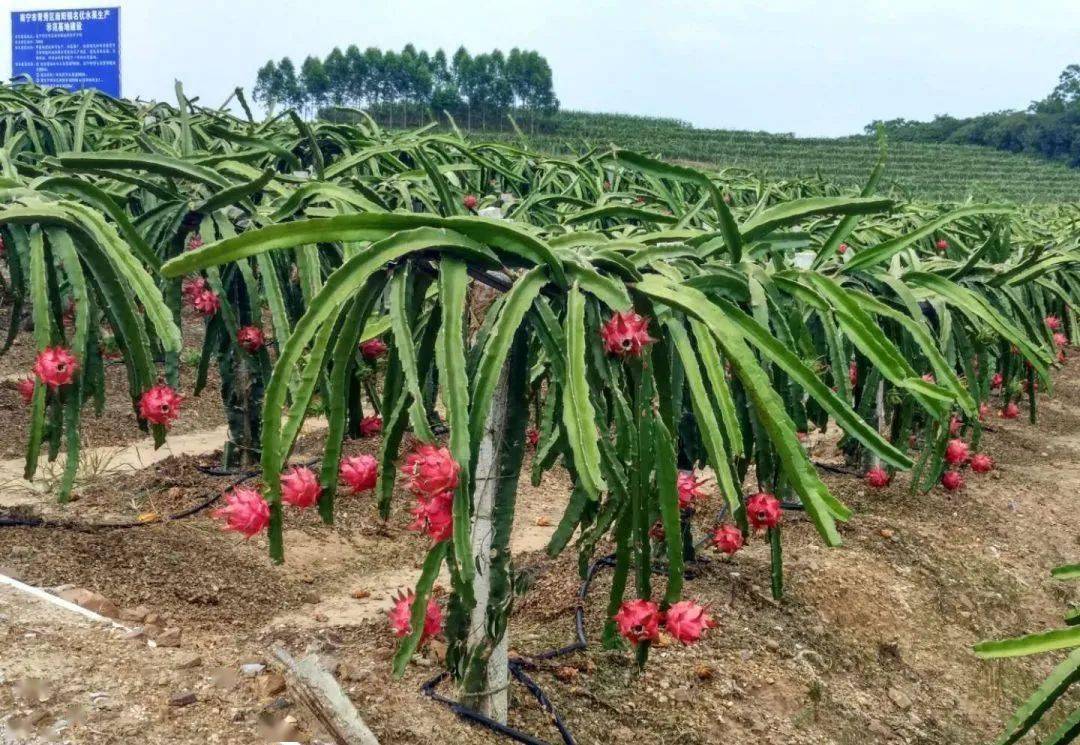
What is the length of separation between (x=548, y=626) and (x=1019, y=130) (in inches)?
2062

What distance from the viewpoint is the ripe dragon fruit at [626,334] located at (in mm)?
1586

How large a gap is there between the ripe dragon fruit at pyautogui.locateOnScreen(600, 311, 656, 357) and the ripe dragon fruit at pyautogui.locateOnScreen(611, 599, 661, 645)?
47 cm

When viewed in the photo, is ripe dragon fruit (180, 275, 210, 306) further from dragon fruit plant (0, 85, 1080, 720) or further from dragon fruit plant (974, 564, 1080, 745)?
dragon fruit plant (974, 564, 1080, 745)

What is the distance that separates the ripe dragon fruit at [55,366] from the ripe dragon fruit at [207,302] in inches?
35.4

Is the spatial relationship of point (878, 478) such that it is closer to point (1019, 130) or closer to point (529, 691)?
point (529, 691)

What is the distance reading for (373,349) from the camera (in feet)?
8.50

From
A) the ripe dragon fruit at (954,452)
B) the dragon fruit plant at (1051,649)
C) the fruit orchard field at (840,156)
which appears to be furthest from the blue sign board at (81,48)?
the fruit orchard field at (840,156)

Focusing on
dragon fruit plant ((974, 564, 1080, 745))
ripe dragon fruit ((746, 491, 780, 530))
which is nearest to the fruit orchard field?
ripe dragon fruit ((746, 491, 780, 530))

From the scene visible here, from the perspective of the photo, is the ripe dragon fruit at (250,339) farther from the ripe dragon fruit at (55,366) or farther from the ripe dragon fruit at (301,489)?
the ripe dragon fruit at (301,489)

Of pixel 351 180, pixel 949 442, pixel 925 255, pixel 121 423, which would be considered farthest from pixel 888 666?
pixel 121 423

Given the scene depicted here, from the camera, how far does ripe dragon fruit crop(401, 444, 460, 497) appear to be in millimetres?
1408

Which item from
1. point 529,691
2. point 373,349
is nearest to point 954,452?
point 529,691

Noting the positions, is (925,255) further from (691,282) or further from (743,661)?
(691,282)

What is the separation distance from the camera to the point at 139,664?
198 cm
